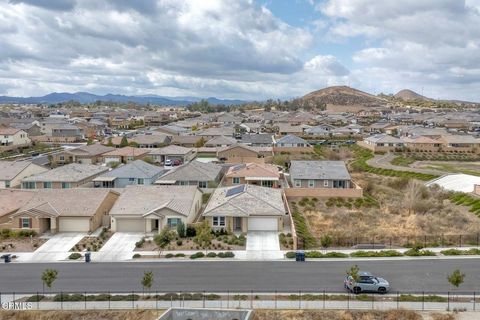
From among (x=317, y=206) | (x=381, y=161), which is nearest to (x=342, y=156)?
(x=381, y=161)

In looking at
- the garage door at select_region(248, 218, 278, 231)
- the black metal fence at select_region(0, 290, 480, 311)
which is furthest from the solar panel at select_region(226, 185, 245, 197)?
the black metal fence at select_region(0, 290, 480, 311)

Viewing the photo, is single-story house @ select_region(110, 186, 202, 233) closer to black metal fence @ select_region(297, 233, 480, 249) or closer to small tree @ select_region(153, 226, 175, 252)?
small tree @ select_region(153, 226, 175, 252)

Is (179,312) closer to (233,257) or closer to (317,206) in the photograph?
(233,257)

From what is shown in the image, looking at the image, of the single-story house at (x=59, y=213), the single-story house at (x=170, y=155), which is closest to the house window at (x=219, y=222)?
the single-story house at (x=59, y=213)

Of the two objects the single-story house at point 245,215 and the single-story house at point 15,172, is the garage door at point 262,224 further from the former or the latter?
the single-story house at point 15,172

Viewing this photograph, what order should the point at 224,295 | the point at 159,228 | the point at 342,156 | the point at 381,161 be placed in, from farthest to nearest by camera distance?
1. the point at 342,156
2. the point at 381,161
3. the point at 159,228
4. the point at 224,295

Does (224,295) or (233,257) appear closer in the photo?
(224,295)
